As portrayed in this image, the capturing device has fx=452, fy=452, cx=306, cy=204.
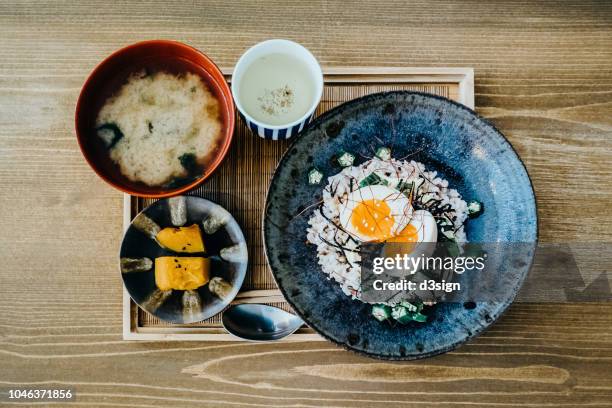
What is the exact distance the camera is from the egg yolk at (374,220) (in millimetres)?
1287

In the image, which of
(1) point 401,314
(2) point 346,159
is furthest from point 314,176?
(1) point 401,314

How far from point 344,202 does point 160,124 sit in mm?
550

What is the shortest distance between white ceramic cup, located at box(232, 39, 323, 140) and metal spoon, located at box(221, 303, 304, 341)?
0.51m

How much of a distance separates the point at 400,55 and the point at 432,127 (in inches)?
12.3

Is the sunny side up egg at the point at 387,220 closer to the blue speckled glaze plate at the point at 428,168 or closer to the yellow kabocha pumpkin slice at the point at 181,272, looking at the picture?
Answer: the blue speckled glaze plate at the point at 428,168

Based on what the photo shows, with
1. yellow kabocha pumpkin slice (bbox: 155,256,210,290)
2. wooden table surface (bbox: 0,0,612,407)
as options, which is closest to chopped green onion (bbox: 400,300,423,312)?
wooden table surface (bbox: 0,0,612,407)

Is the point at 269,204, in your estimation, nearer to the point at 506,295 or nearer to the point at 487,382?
the point at 506,295

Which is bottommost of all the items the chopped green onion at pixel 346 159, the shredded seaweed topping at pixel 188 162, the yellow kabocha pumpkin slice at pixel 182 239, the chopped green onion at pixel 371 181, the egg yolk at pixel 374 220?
the yellow kabocha pumpkin slice at pixel 182 239

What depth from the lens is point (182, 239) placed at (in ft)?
4.12

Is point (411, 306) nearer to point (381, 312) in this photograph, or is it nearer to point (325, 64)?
point (381, 312)

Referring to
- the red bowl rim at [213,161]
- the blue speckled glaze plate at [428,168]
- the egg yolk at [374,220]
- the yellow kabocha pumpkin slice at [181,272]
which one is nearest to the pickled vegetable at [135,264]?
the yellow kabocha pumpkin slice at [181,272]

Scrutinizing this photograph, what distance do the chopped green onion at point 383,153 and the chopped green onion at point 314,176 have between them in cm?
18

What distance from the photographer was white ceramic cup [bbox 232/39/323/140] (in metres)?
1.14

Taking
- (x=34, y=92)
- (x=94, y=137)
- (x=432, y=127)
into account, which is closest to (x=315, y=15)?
(x=432, y=127)
